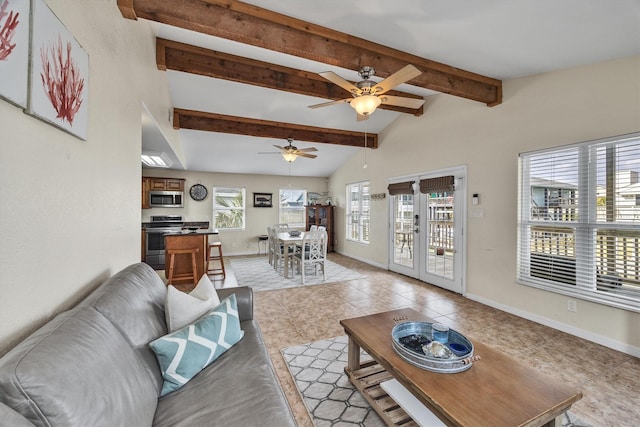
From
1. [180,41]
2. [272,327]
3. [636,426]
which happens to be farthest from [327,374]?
[180,41]

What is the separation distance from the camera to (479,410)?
3.59 ft

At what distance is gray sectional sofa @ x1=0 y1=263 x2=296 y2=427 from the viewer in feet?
2.19

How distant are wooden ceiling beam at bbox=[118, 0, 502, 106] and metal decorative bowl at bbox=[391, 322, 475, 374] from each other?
2.45 m

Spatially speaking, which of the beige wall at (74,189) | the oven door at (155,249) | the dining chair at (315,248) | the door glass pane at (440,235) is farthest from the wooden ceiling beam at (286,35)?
the oven door at (155,249)

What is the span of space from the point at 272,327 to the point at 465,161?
348 cm

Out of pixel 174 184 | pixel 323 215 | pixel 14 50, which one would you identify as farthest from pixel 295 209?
pixel 14 50

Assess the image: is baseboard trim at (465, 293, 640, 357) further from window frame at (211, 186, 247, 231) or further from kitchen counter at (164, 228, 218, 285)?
window frame at (211, 186, 247, 231)

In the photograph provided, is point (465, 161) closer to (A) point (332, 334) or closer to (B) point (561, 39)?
(B) point (561, 39)

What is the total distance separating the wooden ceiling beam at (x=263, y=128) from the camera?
4809 millimetres

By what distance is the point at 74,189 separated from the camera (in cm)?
124

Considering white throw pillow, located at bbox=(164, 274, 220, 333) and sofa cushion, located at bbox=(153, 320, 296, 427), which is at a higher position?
white throw pillow, located at bbox=(164, 274, 220, 333)

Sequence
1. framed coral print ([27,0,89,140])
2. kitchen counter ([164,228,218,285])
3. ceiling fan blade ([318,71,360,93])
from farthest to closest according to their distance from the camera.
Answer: kitchen counter ([164,228,218,285]) < ceiling fan blade ([318,71,360,93]) < framed coral print ([27,0,89,140])

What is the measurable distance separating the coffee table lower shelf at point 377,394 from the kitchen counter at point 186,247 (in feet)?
11.0

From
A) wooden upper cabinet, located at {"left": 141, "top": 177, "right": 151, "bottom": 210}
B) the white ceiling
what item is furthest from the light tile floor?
wooden upper cabinet, located at {"left": 141, "top": 177, "right": 151, "bottom": 210}
